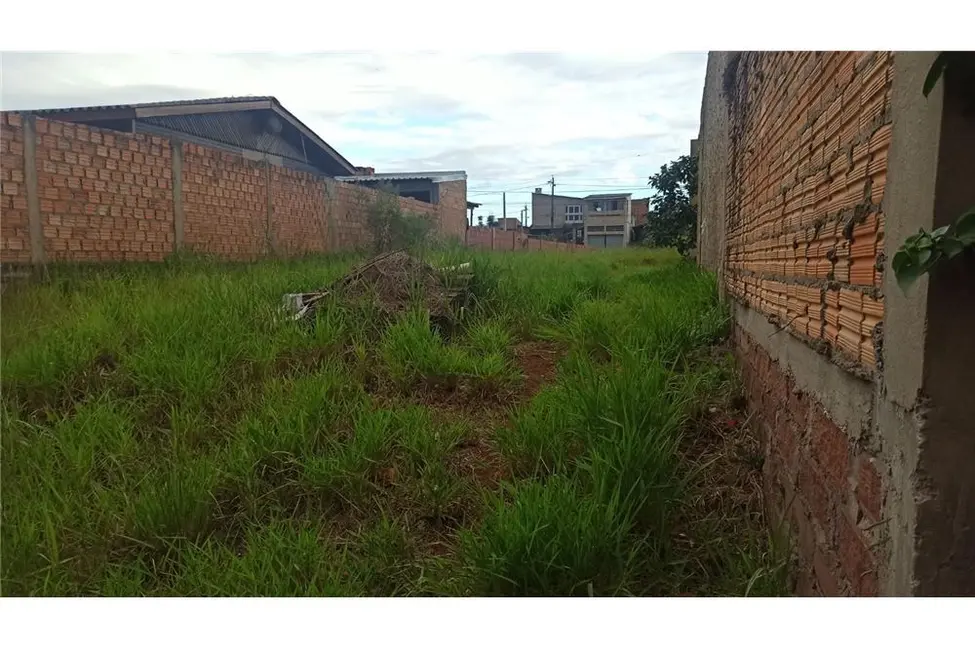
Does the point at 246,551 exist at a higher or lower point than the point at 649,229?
lower

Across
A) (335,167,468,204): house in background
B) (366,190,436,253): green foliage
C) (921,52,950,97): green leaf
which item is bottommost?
(921,52,950,97): green leaf

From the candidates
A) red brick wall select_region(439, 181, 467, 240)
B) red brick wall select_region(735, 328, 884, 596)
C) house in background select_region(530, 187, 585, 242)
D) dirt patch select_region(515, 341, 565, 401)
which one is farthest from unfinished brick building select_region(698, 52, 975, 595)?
house in background select_region(530, 187, 585, 242)

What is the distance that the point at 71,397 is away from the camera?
321 cm

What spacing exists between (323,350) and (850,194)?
3059 mm

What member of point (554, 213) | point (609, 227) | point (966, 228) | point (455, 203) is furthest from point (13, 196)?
point (554, 213)

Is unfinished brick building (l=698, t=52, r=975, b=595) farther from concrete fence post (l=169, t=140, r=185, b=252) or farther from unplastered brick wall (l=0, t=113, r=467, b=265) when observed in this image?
concrete fence post (l=169, t=140, r=185, b=252)

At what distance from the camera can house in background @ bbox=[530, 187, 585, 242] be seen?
3984 cm

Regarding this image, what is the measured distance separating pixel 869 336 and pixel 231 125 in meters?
13.4

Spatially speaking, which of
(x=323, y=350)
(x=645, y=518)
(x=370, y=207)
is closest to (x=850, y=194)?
(x=645, y=518)

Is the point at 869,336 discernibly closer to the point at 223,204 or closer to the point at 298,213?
the point at 223,204

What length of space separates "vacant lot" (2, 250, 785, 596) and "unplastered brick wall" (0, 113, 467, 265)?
100 centimetres

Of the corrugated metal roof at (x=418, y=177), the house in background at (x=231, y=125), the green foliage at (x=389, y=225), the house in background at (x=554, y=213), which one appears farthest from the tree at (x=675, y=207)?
the house in background at (x=554, y=213)

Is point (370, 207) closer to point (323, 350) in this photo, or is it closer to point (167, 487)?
point (323, 350)

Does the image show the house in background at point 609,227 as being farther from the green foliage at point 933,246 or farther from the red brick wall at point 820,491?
the green foliage at point 933,246
